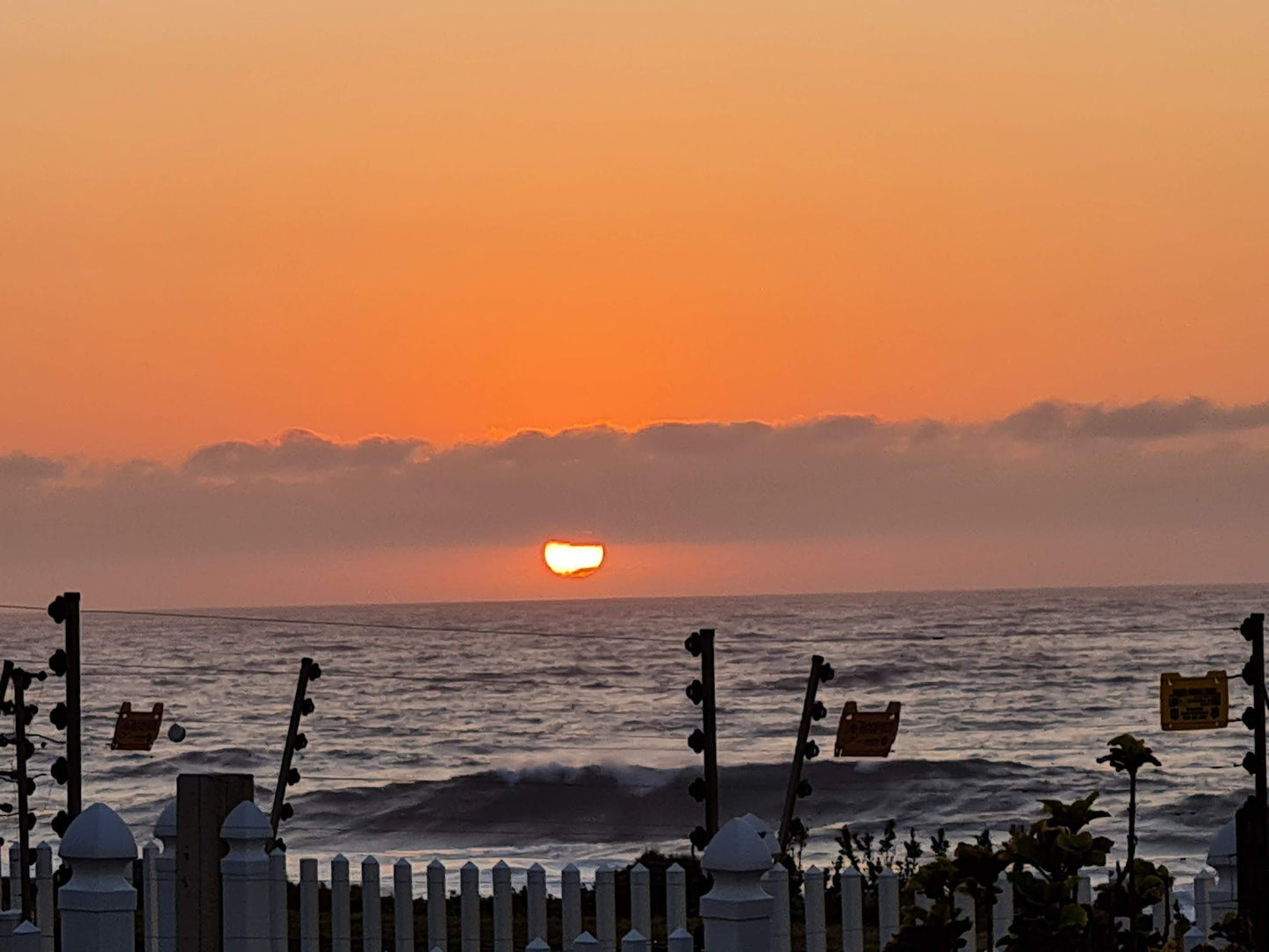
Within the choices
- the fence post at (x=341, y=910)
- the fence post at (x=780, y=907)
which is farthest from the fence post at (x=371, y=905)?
the fence post at (x=780, y=907)

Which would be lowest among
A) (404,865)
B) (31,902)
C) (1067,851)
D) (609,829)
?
(609,829)

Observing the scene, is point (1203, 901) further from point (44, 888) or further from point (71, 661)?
point (71, 661)

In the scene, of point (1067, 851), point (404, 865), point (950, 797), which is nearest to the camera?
point (1067, 851)

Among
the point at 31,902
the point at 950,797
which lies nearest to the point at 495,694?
the point at 950,797

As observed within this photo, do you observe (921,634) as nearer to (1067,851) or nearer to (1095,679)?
(1095,679)

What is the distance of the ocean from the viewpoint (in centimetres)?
3697

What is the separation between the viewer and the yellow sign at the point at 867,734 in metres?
13.9

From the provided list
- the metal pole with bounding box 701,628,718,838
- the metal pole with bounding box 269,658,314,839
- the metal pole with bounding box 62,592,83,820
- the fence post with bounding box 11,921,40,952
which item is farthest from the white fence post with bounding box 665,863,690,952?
the metal pole with bounding box 269,658,314,839

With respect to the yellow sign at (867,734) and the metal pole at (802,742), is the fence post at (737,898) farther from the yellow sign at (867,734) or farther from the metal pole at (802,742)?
the metal pole at (802,742)

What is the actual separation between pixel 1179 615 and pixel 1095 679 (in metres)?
32.2

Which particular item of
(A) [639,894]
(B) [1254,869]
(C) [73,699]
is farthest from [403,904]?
(C) [73,699]

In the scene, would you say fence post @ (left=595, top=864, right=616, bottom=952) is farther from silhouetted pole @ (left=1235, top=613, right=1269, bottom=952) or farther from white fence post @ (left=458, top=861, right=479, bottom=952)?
silhouetted pole @ (left=1235, top=613, right=1269, bottom=952)

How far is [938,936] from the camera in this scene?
3.87m

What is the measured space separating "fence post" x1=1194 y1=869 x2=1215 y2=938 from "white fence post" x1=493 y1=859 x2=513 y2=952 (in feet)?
10.1
